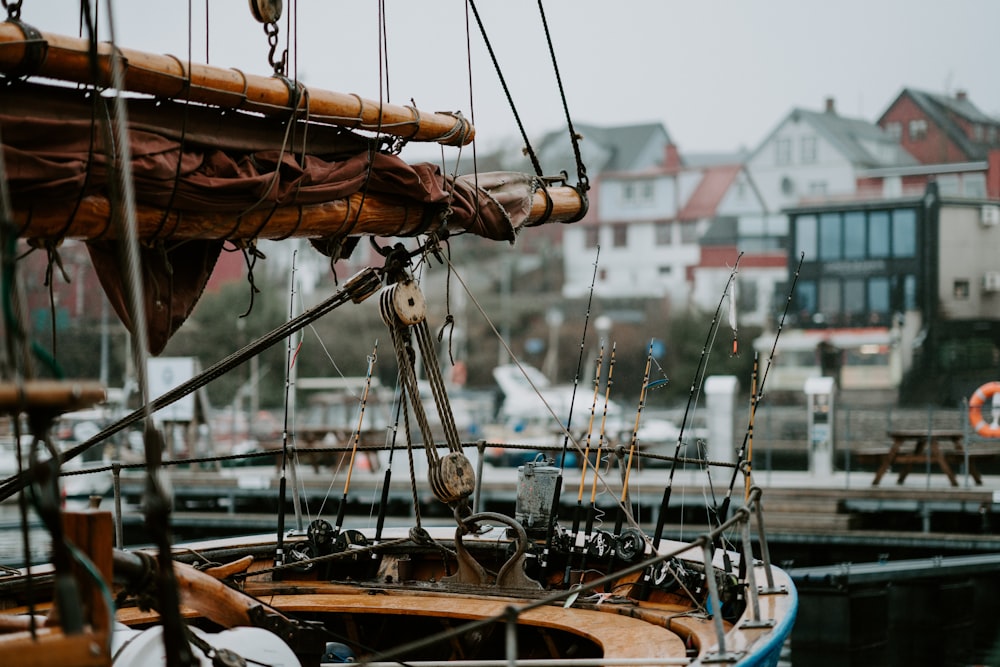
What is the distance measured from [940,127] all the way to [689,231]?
1095cm

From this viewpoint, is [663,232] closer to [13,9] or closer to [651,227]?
[651,227]

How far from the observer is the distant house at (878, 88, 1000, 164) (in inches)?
1619

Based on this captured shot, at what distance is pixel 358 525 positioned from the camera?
49.6ft

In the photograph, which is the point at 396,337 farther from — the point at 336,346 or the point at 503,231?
the point at 336,346

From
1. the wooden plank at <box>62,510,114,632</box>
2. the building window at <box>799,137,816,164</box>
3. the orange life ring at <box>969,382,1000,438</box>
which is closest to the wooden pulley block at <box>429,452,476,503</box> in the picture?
the wooden plank at <box>62,510,114,632</box>

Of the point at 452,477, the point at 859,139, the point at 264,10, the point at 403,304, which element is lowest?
the point at 452,477

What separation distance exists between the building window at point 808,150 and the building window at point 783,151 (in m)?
0.60

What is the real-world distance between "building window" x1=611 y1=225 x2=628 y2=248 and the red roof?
8.23ft

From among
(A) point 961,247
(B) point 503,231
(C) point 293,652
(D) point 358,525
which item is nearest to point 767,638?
(C) point 293,652

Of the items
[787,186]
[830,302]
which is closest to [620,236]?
[787,186]

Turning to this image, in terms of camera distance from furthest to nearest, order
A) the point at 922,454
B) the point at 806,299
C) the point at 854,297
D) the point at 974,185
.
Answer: the point at 974,185, the point at 806,299, the point at 854,297, the point at 922,454

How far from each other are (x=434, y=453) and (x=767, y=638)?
193 centimetres

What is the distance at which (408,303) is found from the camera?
593cm

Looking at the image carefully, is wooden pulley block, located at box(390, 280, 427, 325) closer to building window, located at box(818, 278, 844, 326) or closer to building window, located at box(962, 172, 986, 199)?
building window, located at box(818, 278, 844, 326)
